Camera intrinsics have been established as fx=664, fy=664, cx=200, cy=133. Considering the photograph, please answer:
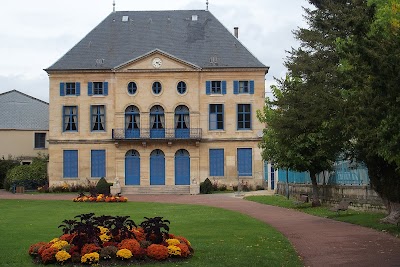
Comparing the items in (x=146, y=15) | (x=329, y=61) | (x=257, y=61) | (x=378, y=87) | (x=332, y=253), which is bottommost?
(x=332, y=253)

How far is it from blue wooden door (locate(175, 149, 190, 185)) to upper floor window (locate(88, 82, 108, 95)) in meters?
8.93

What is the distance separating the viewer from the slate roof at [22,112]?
69.4 meters

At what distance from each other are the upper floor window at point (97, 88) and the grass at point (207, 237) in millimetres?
31453

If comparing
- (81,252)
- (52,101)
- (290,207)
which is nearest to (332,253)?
(81,252)

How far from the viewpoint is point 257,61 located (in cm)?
6159

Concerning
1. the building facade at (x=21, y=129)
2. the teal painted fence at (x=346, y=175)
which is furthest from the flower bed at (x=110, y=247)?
the building facade at (x=21, y=129)

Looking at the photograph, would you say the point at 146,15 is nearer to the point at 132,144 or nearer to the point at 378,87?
the point at 132,144

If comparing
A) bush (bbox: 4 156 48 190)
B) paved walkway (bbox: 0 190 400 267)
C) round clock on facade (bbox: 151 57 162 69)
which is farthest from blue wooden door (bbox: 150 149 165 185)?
paved walkway (bbox: 0 190 400 267)

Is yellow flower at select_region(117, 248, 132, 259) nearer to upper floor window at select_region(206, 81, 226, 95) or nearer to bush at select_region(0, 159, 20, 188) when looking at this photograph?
upper floor window at select_region(206, 81, 226, 95)

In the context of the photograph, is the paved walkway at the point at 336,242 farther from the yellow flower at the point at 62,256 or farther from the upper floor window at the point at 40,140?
the upper floor window at the point at 40,140

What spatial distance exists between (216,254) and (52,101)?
159 feet

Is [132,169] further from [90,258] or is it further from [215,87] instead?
[90,258]

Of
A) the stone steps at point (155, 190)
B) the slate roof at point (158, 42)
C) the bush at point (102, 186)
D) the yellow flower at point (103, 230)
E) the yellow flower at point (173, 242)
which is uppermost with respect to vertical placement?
the slate roof at point (158, 42)

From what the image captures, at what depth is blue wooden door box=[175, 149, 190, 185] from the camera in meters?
61.2
